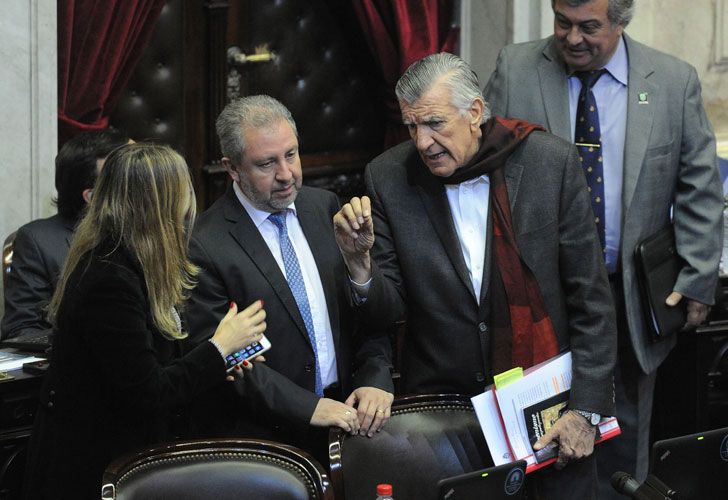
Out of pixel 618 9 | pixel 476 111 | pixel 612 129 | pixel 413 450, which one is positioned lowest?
pixel 413 450

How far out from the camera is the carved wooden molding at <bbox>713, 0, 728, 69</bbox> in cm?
593

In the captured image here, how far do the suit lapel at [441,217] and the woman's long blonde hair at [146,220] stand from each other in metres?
0.65

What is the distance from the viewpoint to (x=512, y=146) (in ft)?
11.1

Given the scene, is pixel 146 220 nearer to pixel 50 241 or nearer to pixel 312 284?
pixel 312 284

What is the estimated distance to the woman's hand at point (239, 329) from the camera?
124 inches

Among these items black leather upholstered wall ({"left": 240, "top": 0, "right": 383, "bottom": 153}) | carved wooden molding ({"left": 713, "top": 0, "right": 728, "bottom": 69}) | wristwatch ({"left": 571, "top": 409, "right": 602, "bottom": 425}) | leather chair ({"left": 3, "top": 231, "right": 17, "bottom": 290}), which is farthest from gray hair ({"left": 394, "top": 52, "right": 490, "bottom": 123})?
carved wooden molding ({"left": 713, "top": 0, "right": 728, "bottom": 69})

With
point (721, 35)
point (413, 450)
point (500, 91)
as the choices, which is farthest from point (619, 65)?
point (721, 35)

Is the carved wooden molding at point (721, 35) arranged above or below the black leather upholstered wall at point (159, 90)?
above

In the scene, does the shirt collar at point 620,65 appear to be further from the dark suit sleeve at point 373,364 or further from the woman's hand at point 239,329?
the woman's hand at point 239,329

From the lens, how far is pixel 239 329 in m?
3.16

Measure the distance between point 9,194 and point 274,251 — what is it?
1.42m

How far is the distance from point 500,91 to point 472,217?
0.74 m

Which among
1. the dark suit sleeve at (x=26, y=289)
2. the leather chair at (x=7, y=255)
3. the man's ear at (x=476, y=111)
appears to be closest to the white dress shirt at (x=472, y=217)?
the man's ear at (x=476, y=111)

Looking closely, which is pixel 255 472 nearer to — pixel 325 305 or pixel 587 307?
pixel 325 305
